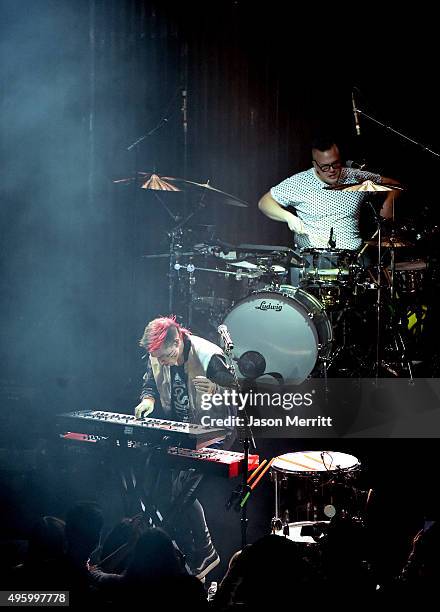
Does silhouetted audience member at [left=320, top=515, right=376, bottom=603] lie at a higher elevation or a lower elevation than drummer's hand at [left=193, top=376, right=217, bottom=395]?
lower

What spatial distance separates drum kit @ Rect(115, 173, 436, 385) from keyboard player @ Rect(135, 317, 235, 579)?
3.23 ft

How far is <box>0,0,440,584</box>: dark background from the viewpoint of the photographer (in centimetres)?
629

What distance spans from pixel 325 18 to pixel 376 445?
4.21 meters

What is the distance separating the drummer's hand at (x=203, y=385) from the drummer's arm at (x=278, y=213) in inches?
93.8

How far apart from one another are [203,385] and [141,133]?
10.3ft

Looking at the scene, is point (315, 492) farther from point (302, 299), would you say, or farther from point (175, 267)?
point (175, 267)

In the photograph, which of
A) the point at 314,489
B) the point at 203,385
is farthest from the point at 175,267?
the point at 314,489

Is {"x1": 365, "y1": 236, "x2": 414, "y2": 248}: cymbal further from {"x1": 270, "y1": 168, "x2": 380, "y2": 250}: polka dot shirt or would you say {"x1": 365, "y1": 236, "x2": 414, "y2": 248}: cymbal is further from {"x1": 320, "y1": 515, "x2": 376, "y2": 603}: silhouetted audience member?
{"x1": 320, "y1": 515, "x2": 376, "y2": 603}: silhouetted audience member

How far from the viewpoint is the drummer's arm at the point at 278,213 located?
6.50 metres

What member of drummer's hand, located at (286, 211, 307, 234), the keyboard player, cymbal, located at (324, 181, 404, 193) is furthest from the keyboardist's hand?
drummer's hand, located at (286, 211, 307, 234)

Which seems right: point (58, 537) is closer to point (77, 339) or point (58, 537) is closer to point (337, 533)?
point (337, 533)

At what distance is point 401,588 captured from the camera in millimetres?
2205

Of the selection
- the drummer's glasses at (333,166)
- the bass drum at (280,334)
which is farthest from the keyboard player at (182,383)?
the drummer's glasses at (333,166)

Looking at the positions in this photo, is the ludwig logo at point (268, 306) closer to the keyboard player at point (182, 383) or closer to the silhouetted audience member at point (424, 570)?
the keyboard player at point (182, 383)
